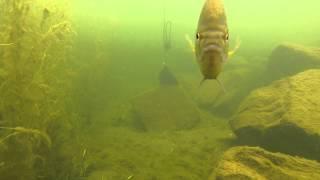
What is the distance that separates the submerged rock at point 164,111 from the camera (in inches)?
411

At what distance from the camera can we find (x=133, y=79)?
45.5 feet

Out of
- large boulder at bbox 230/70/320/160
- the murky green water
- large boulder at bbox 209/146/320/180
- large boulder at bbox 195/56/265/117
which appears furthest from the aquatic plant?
large boulder at bbox 195/56/265/117

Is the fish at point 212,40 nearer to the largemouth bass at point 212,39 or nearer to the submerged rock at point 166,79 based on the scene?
the largemouth bass at point 212,39

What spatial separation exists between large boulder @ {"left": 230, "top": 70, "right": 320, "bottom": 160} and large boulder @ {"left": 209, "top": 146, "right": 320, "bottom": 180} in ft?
4.28

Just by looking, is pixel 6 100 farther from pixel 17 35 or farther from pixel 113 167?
pixel 113 167

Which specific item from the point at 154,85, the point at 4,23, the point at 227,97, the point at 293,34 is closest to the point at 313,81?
the point at 227,97

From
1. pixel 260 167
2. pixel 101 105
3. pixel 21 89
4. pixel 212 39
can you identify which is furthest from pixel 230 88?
pixel 212 39

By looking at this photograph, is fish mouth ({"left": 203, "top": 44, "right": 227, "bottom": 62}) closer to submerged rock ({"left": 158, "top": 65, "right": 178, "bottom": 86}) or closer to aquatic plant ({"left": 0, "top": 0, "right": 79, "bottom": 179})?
aquatic plant ({"left": 0, "top": 0, "right": 79, "bottom": 179})

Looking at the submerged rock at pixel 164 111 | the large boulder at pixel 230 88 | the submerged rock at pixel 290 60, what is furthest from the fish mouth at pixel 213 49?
the submerged rock at pixel 290 60

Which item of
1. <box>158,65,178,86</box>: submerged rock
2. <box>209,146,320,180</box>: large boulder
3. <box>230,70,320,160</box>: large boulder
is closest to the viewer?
<box>209,146,320,180</box>: large boulder

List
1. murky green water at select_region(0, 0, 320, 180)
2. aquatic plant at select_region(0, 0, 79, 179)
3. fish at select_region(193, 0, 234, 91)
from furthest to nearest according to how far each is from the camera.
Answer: murky green water at select_region(0, 0, 320, 180) < aquatic plant at select_region(0, 0, 79, 179) < fish at select_region(193, 0, 234, 91)

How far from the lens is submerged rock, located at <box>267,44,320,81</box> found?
12.9 meters

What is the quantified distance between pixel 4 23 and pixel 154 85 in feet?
26.0

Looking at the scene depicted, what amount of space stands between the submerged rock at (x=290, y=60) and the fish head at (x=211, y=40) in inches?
439
